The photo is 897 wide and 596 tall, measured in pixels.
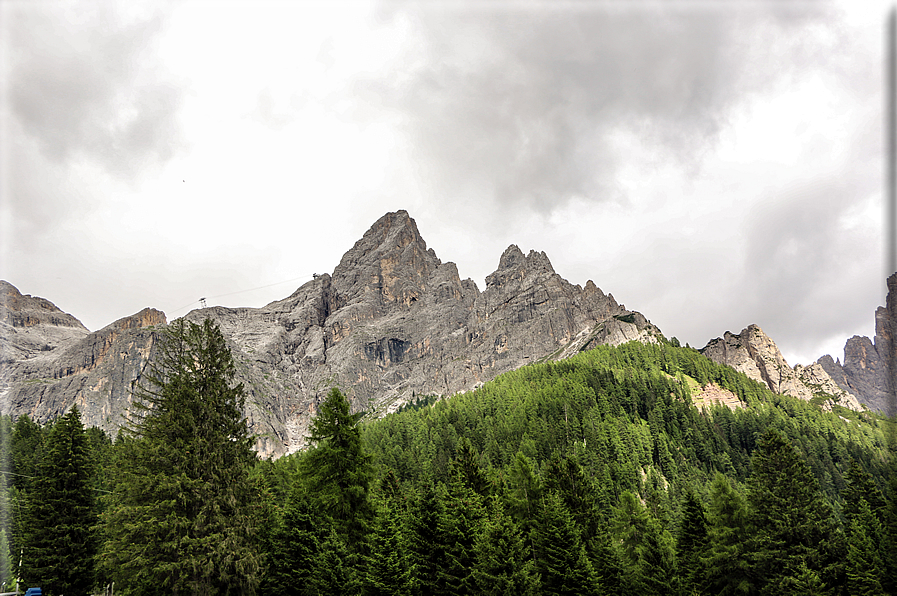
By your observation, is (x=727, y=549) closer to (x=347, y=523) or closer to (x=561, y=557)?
(x=561, y=557)

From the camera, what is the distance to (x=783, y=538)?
128 ft

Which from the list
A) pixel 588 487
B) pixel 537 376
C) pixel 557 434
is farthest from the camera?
pixel 537 376

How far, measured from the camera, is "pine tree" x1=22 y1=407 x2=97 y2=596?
3344 cm

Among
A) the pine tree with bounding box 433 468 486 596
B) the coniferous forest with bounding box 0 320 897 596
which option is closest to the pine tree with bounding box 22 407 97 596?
the coniferous forest with bounding box 0 320 897 596

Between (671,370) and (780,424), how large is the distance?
37460 millimetres

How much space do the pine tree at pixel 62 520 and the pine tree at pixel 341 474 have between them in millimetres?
16848

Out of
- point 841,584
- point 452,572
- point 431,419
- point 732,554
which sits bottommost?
point 841,584

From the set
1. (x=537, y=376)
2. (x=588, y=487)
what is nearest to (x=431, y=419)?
(x=537, y=376)

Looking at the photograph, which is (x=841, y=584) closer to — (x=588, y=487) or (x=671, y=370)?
(x=588, y=487)

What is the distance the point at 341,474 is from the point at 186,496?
1028cm

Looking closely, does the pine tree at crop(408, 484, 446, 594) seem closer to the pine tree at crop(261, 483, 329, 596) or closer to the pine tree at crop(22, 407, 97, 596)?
the pine tree at crop(261, 483, 329, 596)

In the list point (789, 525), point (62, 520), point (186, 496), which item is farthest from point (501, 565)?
point (62, 520)

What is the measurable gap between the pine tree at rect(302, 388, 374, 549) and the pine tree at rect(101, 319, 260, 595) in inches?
220

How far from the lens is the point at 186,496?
81.0ft
